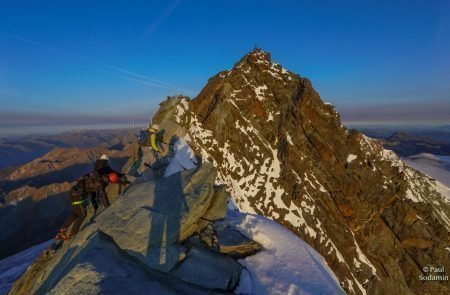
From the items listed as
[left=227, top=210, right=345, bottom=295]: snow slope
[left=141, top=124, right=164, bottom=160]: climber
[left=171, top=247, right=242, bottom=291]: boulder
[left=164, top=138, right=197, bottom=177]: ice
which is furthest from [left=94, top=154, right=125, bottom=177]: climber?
[left=141, top=124, right=164, bottom=160]: climber

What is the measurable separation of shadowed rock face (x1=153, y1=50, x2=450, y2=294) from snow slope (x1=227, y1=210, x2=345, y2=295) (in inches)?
1030

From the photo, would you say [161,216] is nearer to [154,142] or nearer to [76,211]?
[76,211]

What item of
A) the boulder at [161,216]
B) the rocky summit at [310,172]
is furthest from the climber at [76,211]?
the rocky summit at [310,172]

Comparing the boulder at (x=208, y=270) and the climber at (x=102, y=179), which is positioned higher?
the climber at (x=102, y=179)

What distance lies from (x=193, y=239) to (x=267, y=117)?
42.4m

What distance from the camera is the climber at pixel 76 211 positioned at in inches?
648

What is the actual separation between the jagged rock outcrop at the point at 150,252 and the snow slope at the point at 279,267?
0.91m

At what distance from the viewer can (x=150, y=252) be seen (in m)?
12.1

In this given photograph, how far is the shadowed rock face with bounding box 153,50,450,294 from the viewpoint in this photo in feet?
151

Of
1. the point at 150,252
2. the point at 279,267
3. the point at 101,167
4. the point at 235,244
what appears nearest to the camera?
the point at 150,252

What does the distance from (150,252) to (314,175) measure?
43967 mm

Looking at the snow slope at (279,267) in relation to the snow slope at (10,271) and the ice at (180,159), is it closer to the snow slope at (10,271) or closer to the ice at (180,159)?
the ice at (180,159)

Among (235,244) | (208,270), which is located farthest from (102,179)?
(208,270)

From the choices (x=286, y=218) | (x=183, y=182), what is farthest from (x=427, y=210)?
(x=183, y=182)
